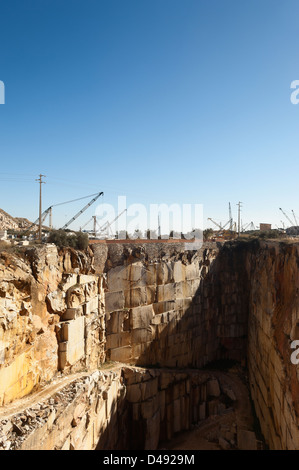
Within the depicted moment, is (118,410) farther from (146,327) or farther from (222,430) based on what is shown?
(222,430)

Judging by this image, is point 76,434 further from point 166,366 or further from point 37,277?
point 166,366

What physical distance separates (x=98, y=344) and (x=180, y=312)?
5.88 m

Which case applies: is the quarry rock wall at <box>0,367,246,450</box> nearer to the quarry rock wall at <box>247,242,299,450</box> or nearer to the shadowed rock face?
the shadowed rock face

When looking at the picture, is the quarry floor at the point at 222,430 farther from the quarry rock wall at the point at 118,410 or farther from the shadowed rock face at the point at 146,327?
the shadowed rock face at the point at 146,327

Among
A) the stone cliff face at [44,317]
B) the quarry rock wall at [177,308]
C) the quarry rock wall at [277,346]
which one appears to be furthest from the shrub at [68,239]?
the quarry rock wall at [277,346]

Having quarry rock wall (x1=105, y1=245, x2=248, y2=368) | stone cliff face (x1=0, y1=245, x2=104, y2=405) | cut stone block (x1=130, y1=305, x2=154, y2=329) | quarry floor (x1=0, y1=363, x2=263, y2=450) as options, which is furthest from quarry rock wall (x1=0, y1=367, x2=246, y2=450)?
cut stone block (x1=130, y1=305, x2=154, y2=329)

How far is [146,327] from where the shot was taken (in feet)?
60.4

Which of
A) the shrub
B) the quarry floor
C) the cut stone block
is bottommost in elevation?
the quarry floor

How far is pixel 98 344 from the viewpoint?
1672 cm

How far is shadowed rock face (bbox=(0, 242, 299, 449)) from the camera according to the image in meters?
11.4

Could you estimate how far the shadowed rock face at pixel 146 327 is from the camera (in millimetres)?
11391

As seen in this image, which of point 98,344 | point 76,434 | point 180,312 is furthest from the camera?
point 180,312


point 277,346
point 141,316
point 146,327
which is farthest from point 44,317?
point 277,346
